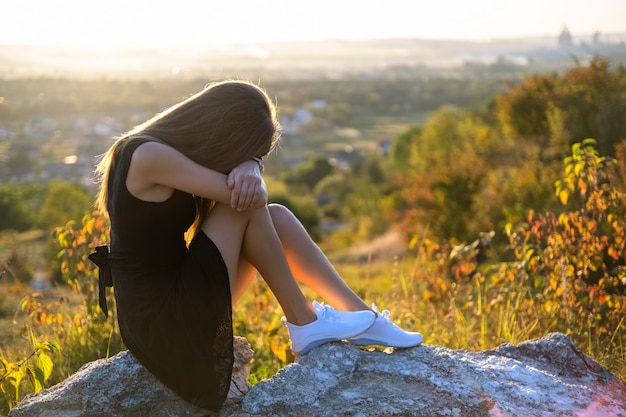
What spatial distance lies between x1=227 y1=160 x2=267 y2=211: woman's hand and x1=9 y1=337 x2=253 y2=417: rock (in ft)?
2.26

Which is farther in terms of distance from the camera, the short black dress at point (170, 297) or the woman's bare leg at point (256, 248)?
the woman's bare leg at point (256, 248)

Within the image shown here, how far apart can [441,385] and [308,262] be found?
719 mm

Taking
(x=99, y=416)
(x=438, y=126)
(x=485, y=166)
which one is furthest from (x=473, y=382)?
(x=438, y=126)

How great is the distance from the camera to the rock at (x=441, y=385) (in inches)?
89.4

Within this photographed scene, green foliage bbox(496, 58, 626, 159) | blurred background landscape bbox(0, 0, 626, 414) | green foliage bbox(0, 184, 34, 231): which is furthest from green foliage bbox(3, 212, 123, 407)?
green foliage bbox(0, 184, 34, 231)

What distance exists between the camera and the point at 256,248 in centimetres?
253

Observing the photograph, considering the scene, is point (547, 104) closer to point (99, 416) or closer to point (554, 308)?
point (554, 308)

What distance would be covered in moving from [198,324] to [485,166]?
1372cm

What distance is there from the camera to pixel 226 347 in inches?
96.3

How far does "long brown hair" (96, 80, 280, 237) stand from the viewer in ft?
8.20

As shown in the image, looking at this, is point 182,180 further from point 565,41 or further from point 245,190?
point 565,41

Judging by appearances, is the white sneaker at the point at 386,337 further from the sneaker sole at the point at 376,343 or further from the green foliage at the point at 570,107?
the green foliage at the point at 570,107

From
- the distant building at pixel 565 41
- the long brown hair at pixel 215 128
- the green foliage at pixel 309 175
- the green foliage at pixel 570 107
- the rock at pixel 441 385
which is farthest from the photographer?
the green foliage at pixel 309 175

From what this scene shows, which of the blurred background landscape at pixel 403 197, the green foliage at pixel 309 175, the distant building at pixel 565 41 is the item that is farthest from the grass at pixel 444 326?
the green foliage at pixel 309 175
